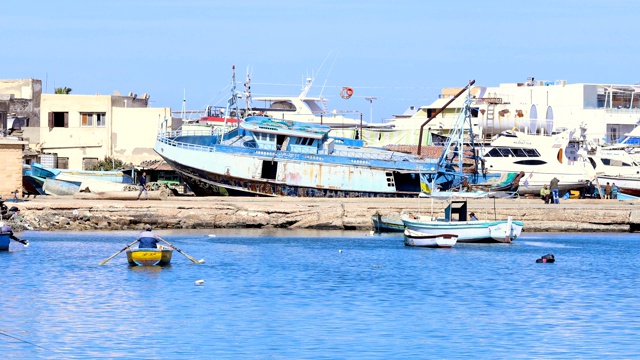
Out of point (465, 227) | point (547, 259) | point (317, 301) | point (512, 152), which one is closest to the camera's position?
point (317, 301)

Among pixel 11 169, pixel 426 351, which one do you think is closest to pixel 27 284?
pixel 426 351

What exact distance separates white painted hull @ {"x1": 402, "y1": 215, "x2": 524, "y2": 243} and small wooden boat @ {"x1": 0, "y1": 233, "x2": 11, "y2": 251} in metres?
13.0

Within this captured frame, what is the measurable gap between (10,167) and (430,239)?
1741 centimetres

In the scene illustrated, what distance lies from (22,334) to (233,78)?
34.5 meters

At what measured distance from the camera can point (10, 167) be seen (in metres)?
47.0

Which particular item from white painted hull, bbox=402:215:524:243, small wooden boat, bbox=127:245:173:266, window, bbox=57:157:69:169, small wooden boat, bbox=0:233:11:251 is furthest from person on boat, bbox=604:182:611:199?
small wooden boat, bbox=0:233:11:251

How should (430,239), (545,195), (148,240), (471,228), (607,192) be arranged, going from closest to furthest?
(148,240)
(430,239)
(471,228)
(545,195)
(607,192)

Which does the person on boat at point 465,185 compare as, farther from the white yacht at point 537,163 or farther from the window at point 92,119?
the window at point 92,119

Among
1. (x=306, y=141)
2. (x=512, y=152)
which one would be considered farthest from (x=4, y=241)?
(x=512, y=152)

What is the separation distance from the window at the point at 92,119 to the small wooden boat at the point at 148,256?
33.1m

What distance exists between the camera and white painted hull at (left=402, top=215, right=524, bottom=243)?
1577 inches

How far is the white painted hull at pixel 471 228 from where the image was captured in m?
40.1

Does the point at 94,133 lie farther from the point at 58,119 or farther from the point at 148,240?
the point at 148,240

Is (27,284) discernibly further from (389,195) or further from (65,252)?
(389,195)
